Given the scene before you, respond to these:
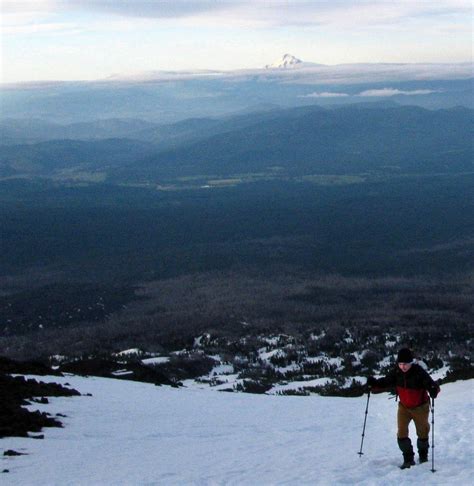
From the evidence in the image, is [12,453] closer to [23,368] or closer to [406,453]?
[406,453]

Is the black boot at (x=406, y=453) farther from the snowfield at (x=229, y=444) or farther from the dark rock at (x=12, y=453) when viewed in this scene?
the dark rock at (x=12, y=453)

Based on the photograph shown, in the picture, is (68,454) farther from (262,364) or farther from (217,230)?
(217,230)

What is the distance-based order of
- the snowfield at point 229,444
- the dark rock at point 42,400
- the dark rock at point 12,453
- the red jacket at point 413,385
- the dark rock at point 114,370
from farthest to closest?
1. the dark rock at point 114,370
2. the dark rock at point 42,400
3. the dark rock at point 12,453
4. the snowfield at point 229,444
5. the red jacket at point 413,385

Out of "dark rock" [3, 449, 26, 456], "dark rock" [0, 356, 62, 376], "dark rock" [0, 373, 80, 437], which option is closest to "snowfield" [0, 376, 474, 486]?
"dark rock" [3, 449, 26, 456]

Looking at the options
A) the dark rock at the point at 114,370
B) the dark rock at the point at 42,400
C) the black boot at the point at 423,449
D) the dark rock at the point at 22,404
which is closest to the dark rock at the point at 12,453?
the dark rock at the point at 22,404

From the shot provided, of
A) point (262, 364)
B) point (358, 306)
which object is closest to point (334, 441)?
point (262, 364)

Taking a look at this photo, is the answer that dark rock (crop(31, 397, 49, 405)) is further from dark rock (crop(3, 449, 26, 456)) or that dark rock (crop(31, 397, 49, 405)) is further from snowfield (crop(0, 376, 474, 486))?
dark rock (crop(3, 449, 26, 456))

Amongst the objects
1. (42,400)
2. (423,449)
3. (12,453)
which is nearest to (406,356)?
(423,449)
